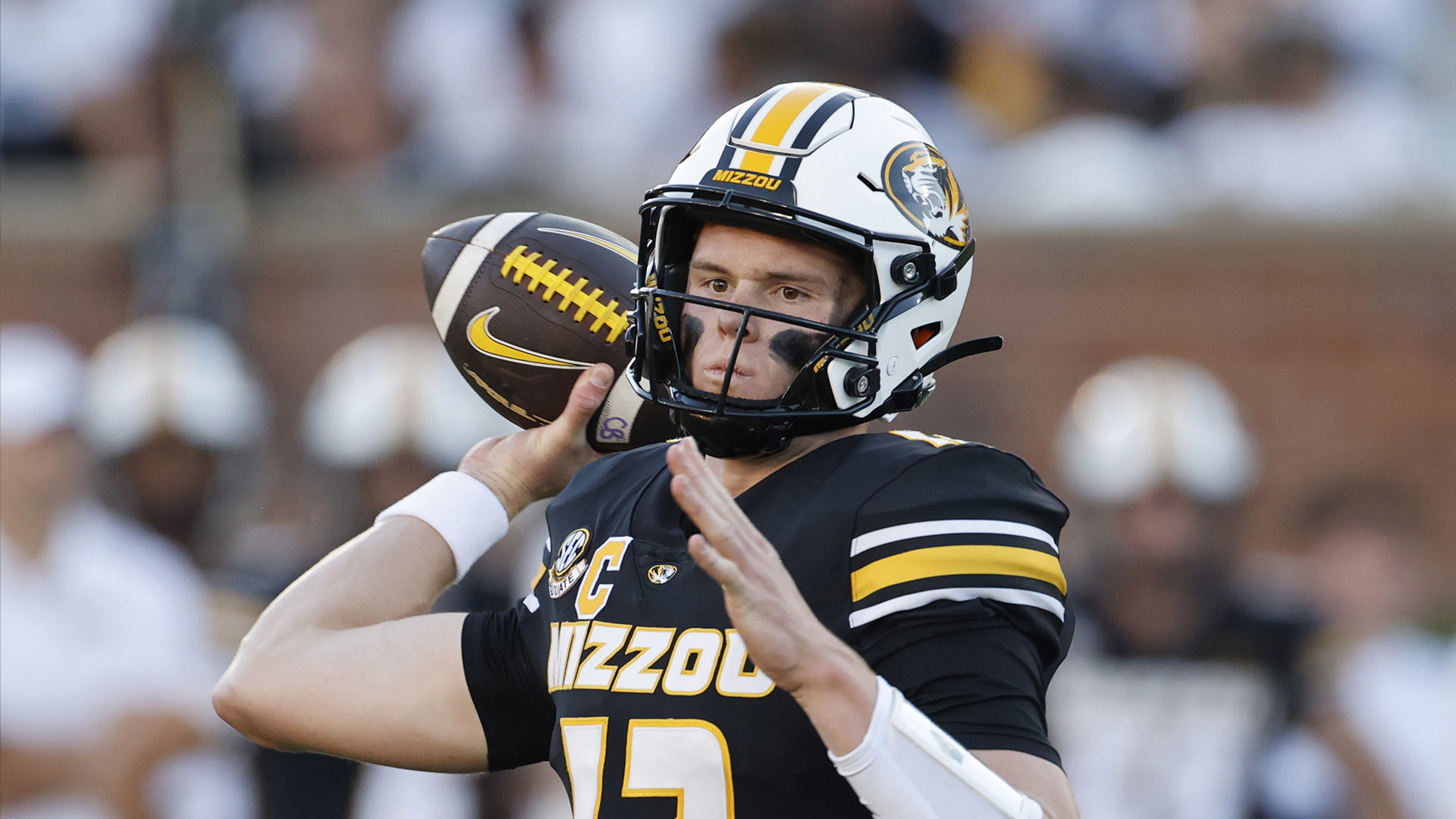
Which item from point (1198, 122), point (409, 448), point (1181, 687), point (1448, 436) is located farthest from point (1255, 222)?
point (409, 448)

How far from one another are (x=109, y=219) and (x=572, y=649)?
6.00 meters

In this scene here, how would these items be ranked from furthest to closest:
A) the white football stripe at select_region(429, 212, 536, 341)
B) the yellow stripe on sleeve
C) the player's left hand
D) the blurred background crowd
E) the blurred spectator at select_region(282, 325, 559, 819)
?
1. the blurred background crowd
2. the blurred spectator at select_region(282, 325, 559, 819)
3. the white football stripe at select_region(429, 212, 536, 341)
4. the yellow stripe on sleeve
5. the player's left hand

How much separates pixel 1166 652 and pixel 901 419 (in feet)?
5.83

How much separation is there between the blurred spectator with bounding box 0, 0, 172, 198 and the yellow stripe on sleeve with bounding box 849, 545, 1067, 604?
251 inches

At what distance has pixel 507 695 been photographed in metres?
2.35


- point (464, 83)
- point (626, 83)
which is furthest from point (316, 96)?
point (626, 83)

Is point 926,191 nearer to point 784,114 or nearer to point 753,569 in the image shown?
point 784,114

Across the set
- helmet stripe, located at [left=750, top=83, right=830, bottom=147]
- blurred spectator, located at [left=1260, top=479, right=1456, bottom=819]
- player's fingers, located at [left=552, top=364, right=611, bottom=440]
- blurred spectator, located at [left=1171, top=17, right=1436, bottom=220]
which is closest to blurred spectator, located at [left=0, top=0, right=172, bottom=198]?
blurred spectator, located at [left=1171, top=17, right=1436, bottom=220]

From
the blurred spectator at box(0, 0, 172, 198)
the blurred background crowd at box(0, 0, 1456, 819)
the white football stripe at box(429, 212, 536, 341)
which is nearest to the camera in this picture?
the white football stripe at box(429, 212, 536, 341)

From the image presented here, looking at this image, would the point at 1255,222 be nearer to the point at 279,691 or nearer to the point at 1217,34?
the point at 1217,34

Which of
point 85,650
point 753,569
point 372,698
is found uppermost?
point 753,569

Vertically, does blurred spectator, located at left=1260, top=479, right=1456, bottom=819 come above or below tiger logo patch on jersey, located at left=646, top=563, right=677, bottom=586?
below

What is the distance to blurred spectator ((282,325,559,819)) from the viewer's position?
4758 mm

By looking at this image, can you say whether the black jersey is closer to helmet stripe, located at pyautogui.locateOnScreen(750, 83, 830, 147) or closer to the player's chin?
the player's chin
